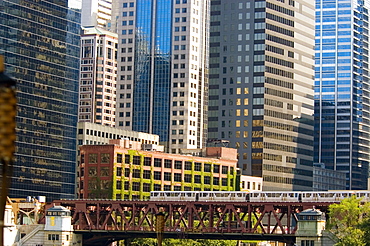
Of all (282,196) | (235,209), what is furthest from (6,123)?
(282,196)

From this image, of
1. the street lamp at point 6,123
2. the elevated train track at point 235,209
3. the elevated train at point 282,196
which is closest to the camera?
the street lamp at point 6,123

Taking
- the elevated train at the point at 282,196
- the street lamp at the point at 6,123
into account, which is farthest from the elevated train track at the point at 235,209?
the street lamp at the point at 6,123

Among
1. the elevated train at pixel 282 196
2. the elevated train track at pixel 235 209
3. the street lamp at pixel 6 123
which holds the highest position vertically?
the street lamp at pixel 6 123

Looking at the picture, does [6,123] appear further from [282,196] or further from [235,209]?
[282,196]

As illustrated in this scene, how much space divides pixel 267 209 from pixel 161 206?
1049 inches

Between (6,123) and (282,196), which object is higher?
(6,123)

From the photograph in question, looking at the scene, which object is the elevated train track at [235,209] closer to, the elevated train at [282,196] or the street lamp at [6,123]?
the elevated train at [282,196]

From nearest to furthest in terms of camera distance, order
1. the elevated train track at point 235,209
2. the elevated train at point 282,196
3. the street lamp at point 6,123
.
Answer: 1. the street lamp at point 6,123
2. the elevated train at point 282,196
3. the elevated train track at point 235,209

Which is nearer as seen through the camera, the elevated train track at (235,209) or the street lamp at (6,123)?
the street lamp at (6,123)

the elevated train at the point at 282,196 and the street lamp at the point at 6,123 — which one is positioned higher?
the street lamp at the point at 6,123

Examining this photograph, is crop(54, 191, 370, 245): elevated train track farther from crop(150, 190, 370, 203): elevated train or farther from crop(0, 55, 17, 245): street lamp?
crop(0, 55, 17, 245): street lamp

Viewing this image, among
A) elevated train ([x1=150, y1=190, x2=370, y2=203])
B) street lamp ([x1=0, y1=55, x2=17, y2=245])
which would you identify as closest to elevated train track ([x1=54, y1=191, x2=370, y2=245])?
elevated train ([x1=150, y1=190, x2=370, y2=203])

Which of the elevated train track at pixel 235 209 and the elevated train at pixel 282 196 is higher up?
the elevated train at pixel 282 196

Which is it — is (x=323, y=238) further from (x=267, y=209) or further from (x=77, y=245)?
(x=77, y=245)
